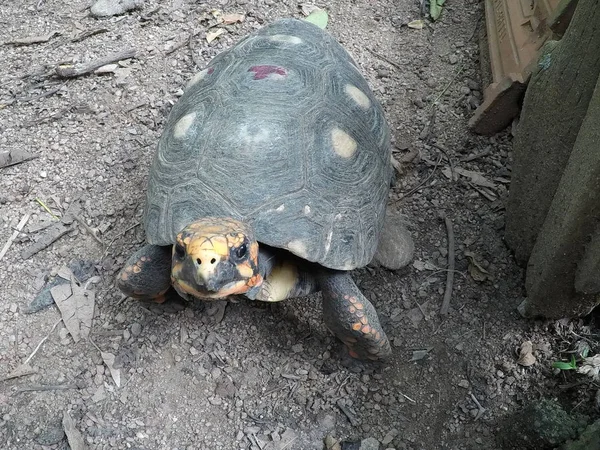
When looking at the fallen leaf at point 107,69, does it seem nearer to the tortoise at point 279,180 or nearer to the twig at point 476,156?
the tortoise at point 279,180

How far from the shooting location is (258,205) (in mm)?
2205

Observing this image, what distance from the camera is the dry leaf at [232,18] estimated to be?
4078 millimetres

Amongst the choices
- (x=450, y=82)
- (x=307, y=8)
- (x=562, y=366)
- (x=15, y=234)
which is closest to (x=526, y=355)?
(x=562, y=366)

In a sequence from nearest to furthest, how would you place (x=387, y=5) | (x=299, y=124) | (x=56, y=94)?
(x=299, y=124) < (x=56, y=94) < (x=387, y=5)

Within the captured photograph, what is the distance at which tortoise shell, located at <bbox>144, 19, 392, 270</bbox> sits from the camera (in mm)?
2236

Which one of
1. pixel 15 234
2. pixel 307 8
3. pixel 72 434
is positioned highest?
pixel 307 8

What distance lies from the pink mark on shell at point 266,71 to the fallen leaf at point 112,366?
142 centimetres

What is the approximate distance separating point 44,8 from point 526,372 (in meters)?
4.04

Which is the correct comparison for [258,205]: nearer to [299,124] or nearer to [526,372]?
[299,124]

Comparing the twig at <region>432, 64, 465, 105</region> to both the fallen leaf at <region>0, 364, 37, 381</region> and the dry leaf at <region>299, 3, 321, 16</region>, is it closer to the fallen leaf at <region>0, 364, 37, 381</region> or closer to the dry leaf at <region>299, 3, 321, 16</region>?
the dry leaf at <region>299, 3, 321, 16</region>

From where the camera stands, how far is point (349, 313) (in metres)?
2.42

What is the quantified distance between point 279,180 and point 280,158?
94mm

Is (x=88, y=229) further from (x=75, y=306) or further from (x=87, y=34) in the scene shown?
(x=87, y=34)

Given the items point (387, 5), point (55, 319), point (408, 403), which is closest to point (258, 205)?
point (408, 403)
